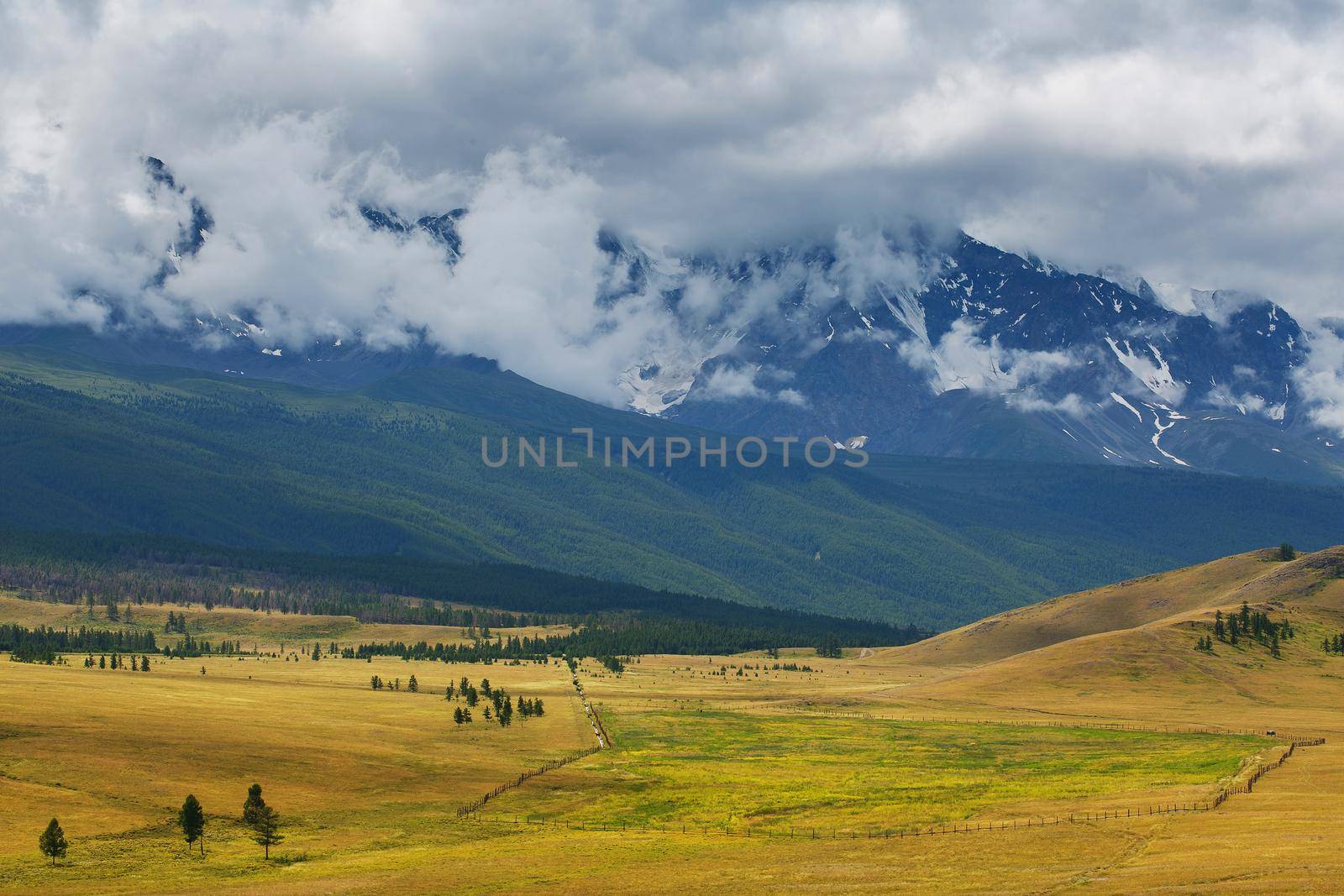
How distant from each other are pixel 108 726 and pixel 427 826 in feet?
137

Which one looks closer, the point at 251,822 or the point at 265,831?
the point at 265,831

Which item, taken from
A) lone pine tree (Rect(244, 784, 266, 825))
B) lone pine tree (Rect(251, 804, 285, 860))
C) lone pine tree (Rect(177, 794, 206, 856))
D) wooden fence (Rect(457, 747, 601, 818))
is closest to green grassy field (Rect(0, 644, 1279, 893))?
lone pine tree (Rect(251, 804, 285, 860))

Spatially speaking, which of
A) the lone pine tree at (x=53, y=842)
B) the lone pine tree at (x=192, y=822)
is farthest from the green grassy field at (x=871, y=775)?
the lone pine tree at (x=53, y=842)

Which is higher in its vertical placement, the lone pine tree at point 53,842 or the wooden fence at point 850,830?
the lone pine tree at point 53,842

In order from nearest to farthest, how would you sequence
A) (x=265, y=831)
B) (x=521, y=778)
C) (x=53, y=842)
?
(x=53, y=842), (x=265, y=831), (x=521, y=778)

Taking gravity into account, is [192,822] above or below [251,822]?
above

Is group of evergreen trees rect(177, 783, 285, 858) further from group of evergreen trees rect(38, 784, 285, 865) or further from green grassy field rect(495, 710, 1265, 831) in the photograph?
green grassy field rect(495, 710, 1265, 831)

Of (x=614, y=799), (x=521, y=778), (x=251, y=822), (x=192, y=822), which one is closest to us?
(x=192, y=822)

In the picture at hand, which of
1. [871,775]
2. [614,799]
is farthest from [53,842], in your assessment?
[871,775]

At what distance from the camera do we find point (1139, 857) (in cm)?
9544

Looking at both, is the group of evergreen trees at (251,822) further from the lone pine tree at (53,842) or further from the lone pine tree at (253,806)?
the lone pine tree at (53,842)

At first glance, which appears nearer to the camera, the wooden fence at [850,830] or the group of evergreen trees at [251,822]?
the group of evergreen trees at [251,822]

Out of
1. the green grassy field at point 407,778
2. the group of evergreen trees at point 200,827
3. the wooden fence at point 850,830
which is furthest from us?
the wooden fence at point 850,830

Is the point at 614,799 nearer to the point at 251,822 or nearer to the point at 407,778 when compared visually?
the point at 407,778
